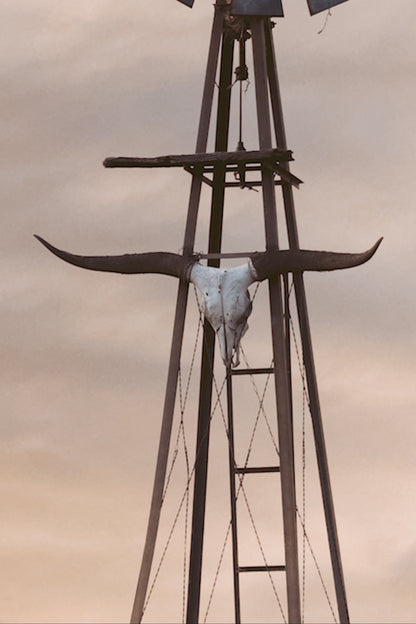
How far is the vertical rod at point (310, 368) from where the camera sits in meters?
20.9

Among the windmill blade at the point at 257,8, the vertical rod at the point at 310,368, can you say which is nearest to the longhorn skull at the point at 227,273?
the vertical rod at the point at 310,368

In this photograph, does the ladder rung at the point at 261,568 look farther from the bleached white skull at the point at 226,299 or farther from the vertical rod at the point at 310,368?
the bleached white skull at the point at 226,299

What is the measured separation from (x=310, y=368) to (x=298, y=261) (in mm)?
1620

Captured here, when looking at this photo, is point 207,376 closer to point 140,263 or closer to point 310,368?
point 310,368

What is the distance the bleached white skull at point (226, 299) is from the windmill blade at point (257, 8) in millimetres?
2697

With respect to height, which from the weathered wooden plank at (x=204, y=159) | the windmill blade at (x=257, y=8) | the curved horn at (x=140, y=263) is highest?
the windmill blade at (x=257, y=8)

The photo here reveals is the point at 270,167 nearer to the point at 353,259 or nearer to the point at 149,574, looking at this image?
the point at 353,259

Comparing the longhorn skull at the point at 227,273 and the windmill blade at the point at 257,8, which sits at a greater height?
the windmill blade at the point at 257,8

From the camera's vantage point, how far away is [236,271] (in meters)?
20.7

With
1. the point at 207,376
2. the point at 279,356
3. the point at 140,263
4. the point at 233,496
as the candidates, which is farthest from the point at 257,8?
the point at 233,496

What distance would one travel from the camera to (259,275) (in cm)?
2048

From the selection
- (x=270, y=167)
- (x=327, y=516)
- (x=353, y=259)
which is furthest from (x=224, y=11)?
(x=327, y=516)

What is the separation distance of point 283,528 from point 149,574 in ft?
5.05

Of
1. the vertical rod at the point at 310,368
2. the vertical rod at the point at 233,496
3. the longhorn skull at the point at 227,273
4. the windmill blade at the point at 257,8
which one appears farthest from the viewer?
the vertical rod at the point at 233,496
